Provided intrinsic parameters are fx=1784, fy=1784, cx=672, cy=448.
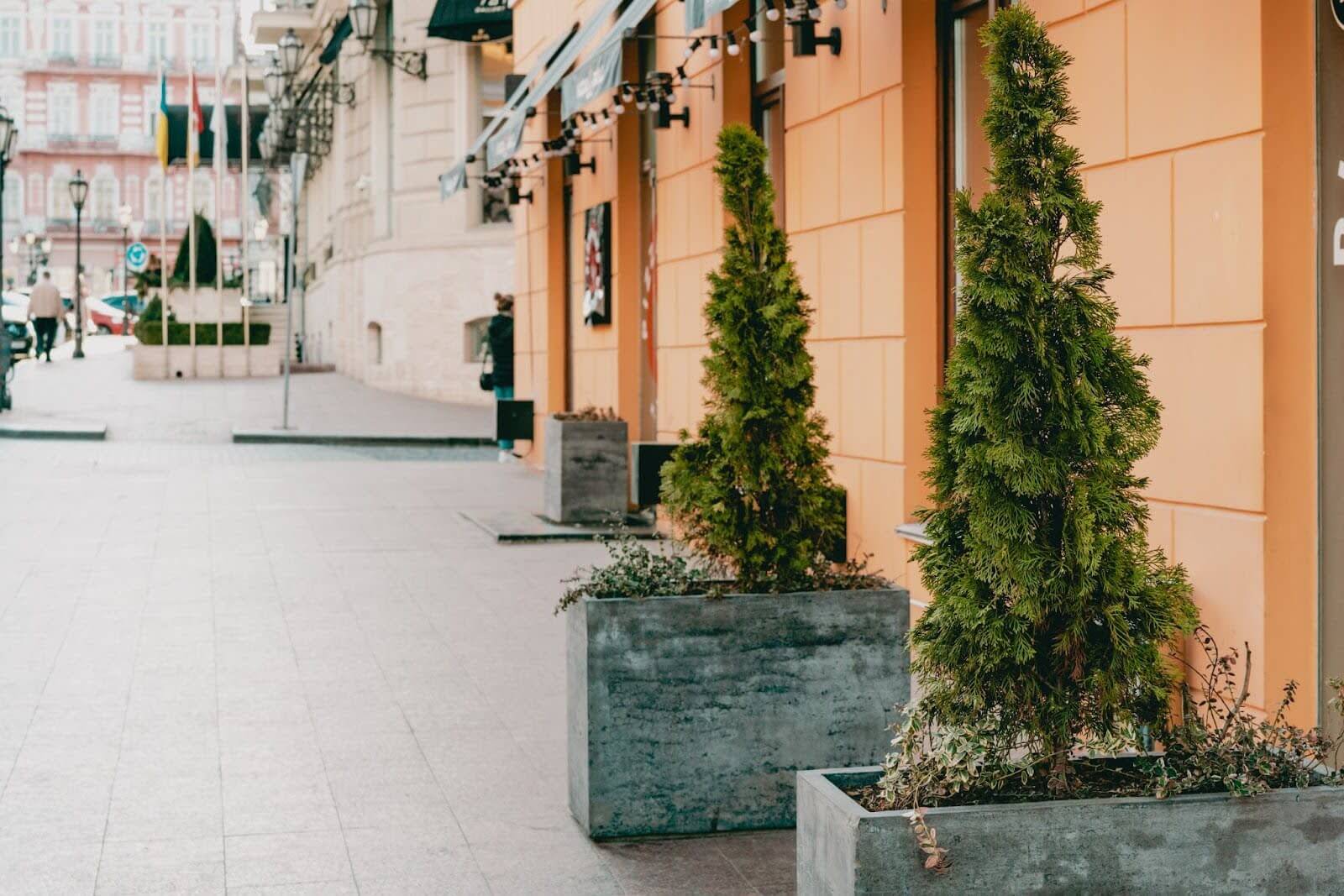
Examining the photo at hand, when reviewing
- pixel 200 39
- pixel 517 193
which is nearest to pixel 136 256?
pixel 517 193

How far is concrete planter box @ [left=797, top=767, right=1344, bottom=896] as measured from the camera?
356 centimetres

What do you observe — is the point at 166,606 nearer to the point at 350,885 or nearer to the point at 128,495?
the point at 350,885

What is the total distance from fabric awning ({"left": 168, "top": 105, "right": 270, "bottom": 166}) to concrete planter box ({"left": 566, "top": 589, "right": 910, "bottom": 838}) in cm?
3937

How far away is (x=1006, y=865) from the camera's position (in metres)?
3.61

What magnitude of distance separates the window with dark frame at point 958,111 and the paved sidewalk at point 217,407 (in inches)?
679

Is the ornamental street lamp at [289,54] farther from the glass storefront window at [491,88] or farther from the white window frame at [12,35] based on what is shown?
the white window frame at [12,35]

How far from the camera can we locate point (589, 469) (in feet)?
46.7

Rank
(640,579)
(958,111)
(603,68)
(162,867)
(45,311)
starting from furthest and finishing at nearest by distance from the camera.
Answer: (45,311), (603,68), (958,111), (640,579), (162,867)

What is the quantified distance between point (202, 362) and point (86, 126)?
59.9 metres

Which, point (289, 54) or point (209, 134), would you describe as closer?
point (289, 54)

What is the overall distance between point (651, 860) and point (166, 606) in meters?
5.68

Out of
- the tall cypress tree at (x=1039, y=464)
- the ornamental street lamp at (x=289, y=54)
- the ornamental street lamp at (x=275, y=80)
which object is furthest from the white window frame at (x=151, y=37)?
the tall cypress tree at (x=1039, y=464)

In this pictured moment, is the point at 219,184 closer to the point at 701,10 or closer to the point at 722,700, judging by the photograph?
the point at 701,10

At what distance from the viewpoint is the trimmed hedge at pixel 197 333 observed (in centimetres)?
3788
